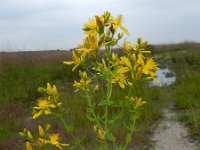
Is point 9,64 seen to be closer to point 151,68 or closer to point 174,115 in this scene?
point 174,115

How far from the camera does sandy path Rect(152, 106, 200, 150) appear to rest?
4.71 m

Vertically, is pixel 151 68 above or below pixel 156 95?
above

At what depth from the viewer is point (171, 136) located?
502 centimetres

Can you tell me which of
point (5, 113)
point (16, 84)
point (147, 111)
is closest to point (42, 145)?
point (147, 111)

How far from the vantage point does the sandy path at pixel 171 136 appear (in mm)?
4707

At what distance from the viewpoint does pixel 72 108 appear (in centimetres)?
616

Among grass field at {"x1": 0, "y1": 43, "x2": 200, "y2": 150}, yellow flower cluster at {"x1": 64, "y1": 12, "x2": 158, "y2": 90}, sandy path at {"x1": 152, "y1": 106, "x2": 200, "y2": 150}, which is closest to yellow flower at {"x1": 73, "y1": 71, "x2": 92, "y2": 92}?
yellow flower cluster at {"x1": 64, "y1": 12, "x2": 158, "y2": 90}

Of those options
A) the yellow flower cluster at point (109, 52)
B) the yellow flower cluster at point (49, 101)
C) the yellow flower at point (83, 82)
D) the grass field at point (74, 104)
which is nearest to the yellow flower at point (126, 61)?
the yellow flower cluster at point (109, 52)

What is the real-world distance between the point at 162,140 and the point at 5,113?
8.37 feet

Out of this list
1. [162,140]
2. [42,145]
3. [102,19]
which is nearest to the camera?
[102,19]

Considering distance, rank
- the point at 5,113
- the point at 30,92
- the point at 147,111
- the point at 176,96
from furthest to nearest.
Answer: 1. the point at 30,92
2. the point at 176,96
3. the point at 5,113
4. the point at 147,111

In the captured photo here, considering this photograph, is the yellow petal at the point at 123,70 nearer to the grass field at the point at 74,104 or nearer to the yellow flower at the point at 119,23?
the yellow flower at the point at 119,23

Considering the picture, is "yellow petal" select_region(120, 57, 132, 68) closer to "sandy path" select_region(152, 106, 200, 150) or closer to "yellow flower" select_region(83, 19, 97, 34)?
"yellow flower" select_region(83, 19, 97, 34)

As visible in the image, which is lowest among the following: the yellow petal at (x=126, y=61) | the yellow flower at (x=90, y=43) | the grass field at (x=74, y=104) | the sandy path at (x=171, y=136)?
the sandy path at (x=171, y=136)
